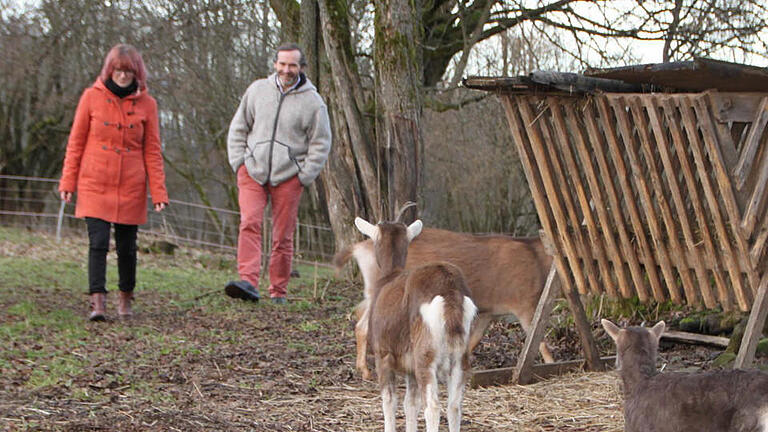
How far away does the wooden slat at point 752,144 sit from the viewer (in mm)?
5612

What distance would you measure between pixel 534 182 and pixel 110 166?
4161mm

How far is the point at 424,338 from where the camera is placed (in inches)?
199

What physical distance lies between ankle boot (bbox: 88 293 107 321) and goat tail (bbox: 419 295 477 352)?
4.90m

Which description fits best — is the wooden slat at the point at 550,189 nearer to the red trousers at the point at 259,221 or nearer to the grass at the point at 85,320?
the grass at the point at 85,320

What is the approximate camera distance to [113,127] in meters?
9.22

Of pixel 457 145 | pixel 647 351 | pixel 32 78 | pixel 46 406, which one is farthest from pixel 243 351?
pixel 32 78

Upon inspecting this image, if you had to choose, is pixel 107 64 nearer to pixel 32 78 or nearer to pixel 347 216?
pixel 347 216

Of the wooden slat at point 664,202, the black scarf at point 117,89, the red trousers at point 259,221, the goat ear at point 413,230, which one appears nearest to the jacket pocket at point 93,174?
the black scarf at point 117,89

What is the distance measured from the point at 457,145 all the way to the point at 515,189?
1555mm

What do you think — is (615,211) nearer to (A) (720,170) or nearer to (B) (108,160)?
(A) (720,170)

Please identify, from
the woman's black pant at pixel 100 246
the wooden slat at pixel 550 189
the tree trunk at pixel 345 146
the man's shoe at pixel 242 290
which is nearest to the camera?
the wooden slat at pixel 550 189

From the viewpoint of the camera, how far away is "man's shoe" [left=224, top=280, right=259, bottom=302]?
10.3 m

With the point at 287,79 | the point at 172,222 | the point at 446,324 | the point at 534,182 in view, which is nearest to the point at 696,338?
the point at 534,182

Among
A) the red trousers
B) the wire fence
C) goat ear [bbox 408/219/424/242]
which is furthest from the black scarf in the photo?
the wire fence
